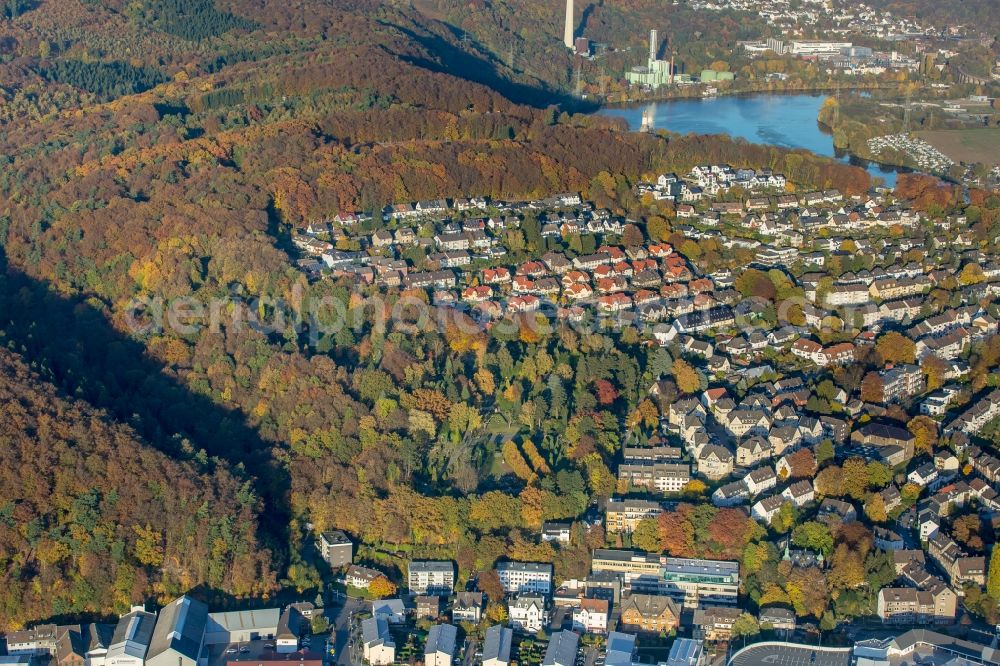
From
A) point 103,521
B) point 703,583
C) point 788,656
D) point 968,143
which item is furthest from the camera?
point 968,143

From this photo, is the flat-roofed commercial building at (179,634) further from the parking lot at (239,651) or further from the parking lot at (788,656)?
the parking lot at (788,656)

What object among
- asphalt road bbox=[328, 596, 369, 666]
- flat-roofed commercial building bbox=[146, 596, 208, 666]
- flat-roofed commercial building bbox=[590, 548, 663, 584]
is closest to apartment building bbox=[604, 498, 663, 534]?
flat-roofed commercial building bbox=[590, 548, 663, 584]

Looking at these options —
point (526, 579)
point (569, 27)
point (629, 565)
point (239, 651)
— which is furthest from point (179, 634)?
point (569, 27)

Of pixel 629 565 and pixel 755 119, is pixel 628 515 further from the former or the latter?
pixel 755 119

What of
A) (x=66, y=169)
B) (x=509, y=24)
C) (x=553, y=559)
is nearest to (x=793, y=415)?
(x=553, y=559)

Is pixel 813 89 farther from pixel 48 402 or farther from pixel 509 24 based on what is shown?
pixel 48 402

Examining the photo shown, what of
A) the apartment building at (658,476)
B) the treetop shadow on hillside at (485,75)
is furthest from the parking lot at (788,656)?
the treetop shadow on hillside at (485,75)
